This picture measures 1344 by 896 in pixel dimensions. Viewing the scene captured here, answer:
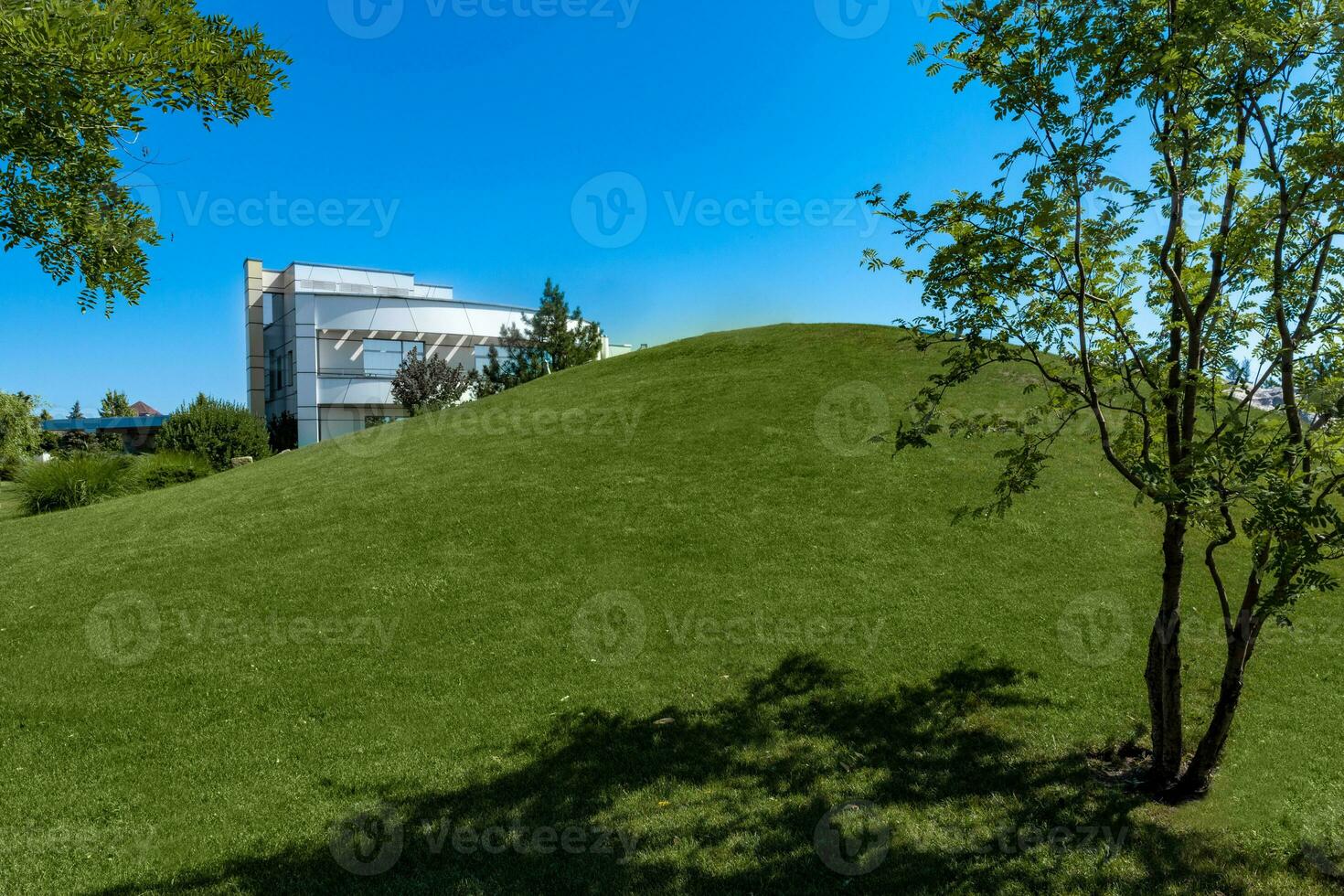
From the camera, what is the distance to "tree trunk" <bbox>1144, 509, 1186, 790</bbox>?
5.96m

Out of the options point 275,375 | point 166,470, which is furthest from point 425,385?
point 275,375

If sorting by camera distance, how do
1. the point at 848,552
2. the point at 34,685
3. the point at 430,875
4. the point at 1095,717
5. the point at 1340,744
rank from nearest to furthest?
the point at 430,875, the point at 1340,744, the point at 1095,717, the point at 34,685, the point at 848,552

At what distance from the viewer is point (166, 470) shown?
1006 inches

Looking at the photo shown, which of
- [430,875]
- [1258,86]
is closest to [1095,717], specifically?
[1258,86]

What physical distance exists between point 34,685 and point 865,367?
60.9 ft

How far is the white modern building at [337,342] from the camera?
51.3m

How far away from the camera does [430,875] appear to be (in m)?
5.10

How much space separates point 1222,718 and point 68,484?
27.9 metres

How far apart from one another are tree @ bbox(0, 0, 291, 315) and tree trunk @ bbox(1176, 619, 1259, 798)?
807 cm

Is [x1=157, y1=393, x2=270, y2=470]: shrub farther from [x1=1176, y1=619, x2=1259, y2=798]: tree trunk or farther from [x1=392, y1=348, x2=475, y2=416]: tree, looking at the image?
[x1=1176, y1=619, x2=1259, y2=798]: tree trunk

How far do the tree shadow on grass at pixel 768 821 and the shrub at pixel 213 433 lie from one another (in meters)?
28.4

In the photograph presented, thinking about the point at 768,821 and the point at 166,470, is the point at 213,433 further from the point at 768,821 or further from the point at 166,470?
the point at 768,821

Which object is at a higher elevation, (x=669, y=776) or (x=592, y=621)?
(x=592, y=621)

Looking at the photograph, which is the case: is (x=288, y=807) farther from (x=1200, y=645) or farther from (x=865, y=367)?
(x=865, y=367)
